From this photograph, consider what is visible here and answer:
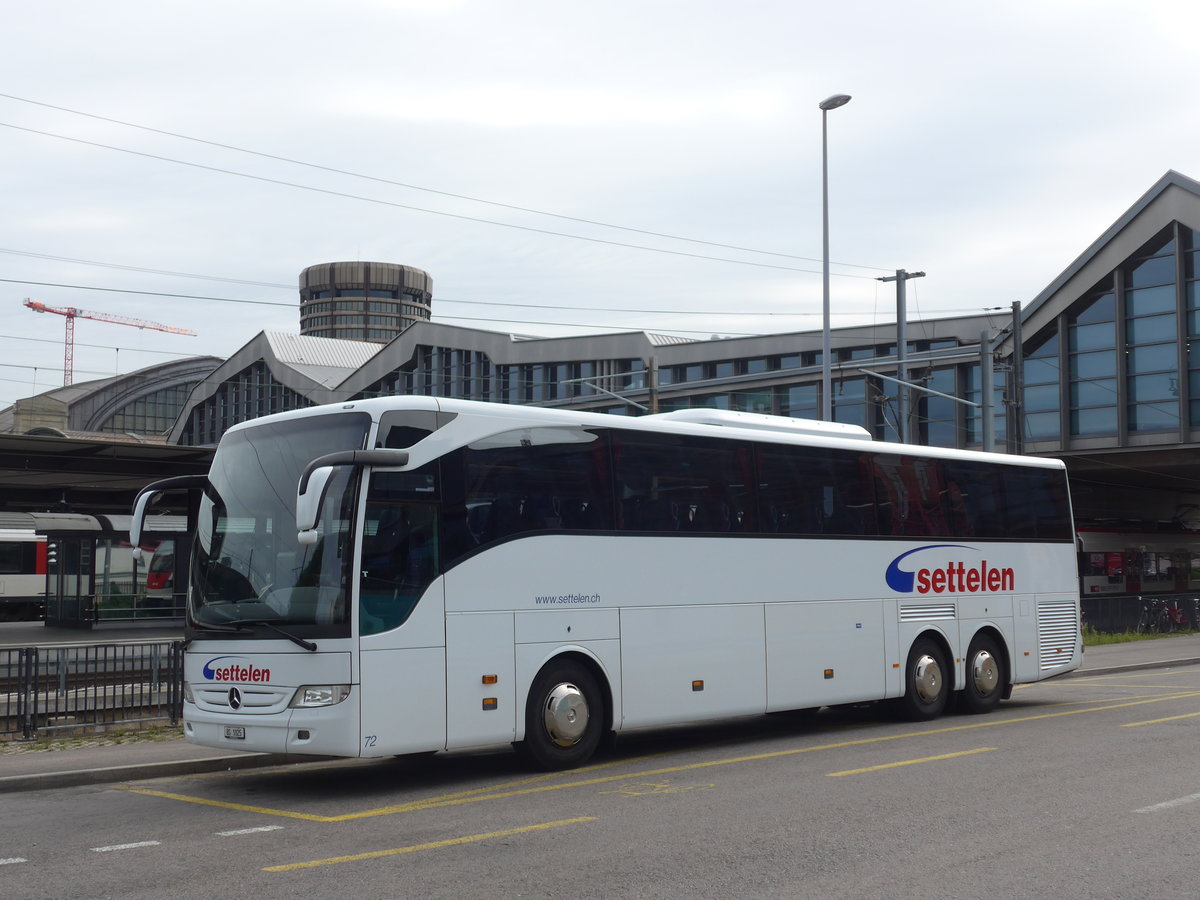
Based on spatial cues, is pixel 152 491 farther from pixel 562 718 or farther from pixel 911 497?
pixel 911 497

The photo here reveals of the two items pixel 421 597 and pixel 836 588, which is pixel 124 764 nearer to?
pixel 421 597

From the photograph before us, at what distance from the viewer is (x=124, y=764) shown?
12359 mm

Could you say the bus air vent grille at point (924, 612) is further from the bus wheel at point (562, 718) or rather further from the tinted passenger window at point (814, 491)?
the bus wheel at point (562, 718)

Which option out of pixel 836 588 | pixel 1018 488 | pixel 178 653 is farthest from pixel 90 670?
pixel 1018 488

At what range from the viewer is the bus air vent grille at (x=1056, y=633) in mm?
17797

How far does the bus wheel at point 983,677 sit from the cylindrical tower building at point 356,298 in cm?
16195

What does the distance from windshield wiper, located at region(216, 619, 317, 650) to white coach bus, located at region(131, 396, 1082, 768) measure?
0.09 ft

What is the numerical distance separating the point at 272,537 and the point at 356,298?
17331 centimetres

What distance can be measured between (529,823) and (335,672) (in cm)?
219

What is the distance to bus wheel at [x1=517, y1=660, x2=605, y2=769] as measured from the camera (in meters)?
11.6

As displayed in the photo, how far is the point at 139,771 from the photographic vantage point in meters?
12.1

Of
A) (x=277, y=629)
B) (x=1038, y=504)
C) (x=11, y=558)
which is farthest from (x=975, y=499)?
(x=11, y=558)

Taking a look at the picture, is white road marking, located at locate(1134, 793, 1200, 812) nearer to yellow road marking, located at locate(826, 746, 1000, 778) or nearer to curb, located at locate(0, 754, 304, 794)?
yellow road marking, located at locate(826, 746, 1000, 778)

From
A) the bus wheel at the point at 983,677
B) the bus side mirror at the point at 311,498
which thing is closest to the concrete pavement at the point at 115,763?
the bus side mirror at the point at 311,498
